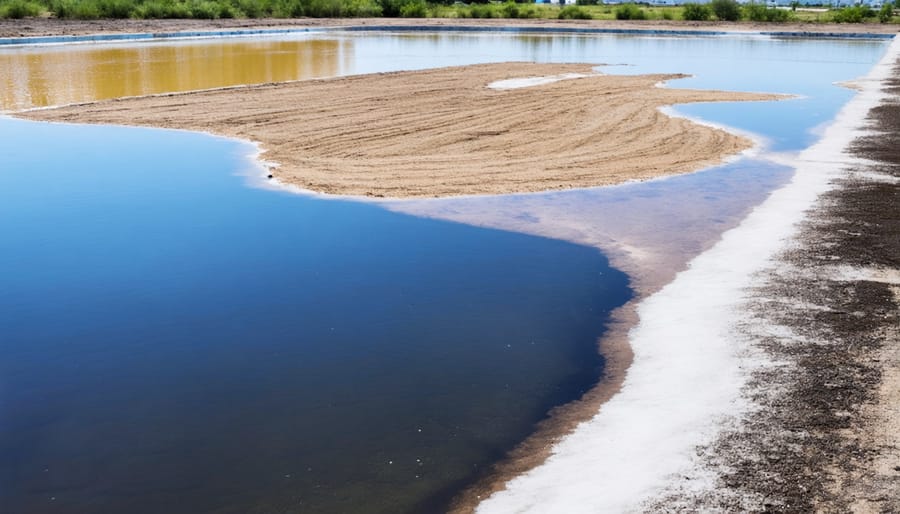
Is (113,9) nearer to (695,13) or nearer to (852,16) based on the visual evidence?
(695,13)

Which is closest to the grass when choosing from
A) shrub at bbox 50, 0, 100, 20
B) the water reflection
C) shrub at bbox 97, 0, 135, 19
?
shrub at bbox 97, 0, 135, 19

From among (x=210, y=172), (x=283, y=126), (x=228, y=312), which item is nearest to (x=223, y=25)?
(x=283, y=126)

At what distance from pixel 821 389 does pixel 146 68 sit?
28475mm

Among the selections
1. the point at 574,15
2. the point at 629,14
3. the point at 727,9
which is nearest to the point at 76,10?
the point at 574,15

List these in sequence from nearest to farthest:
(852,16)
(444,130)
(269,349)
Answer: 1. (269,349)
2. (444,130)
3. (852,16)

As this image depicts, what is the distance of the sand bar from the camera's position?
13625 millimetres

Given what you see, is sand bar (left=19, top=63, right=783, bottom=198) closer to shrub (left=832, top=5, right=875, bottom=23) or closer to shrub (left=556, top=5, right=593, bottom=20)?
shrub (left=556, top=5, right=593, bottom=20)

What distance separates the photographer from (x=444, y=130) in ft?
57.0

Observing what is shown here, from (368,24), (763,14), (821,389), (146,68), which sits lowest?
(821,389)

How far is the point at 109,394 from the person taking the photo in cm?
A: 639

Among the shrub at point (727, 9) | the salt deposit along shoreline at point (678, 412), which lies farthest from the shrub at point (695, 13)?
the salt deposit along shoreline at point (678, 412)

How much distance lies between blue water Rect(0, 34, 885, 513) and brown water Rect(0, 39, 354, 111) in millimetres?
10364

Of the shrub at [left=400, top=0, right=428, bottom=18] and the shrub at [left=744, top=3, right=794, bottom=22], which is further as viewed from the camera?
the shrub at [left=400, top=0, right=428, bottom=18]

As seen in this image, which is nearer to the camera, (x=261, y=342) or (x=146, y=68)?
(x=261, y=342)
